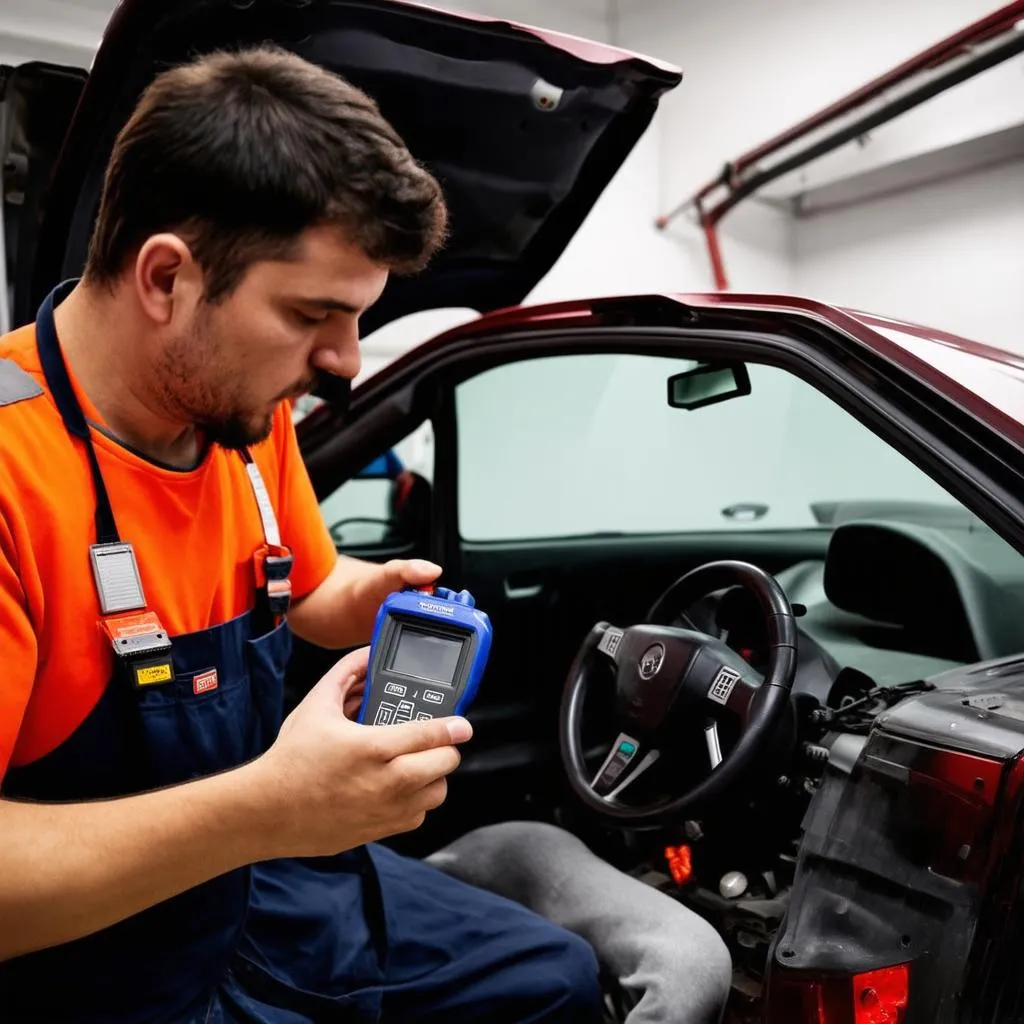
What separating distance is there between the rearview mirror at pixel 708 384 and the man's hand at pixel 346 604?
52 centimetres

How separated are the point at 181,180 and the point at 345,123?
0.60ft

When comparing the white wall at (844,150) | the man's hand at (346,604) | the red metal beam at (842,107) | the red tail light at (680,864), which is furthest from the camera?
the white wall at (844,150)

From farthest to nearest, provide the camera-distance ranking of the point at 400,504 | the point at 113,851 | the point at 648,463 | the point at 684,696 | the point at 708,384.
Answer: the point at 648,463, the point at 400,504, the point at 708,384, the point at 684,696, the point at 113,851

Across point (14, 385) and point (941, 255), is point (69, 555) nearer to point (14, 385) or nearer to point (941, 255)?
point (14, 385)

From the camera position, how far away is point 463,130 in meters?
1.59

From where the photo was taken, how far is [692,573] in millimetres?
1485

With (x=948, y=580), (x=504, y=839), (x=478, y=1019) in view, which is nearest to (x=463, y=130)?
(x=948, y=580)

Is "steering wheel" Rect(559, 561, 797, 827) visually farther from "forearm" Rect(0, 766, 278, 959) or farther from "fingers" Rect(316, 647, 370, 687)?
"forearm" Rect(0, 766, 278, 959)

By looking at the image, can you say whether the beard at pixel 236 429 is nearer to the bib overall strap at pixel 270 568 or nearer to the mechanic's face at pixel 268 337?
the mechanic's face at pixel 268 337

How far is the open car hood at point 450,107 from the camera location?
49.3 inches

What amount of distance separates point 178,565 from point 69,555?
15 centimetres

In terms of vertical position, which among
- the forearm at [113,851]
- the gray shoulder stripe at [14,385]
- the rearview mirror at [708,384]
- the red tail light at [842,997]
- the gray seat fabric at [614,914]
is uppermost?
the rearview mirror at [708,384]

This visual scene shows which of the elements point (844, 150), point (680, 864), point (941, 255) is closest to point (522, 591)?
point (680, 864)

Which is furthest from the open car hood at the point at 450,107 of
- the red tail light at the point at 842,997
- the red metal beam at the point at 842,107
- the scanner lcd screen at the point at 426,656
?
the red metal beam at the point at 842,107
